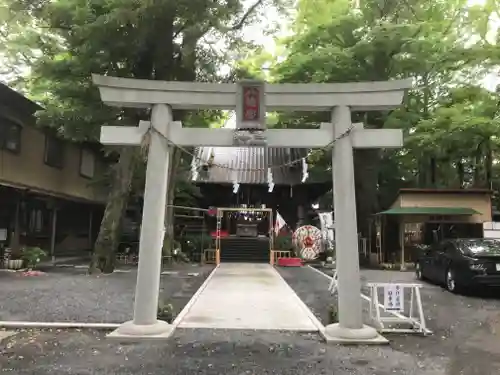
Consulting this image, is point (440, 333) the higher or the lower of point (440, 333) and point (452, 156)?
the lower

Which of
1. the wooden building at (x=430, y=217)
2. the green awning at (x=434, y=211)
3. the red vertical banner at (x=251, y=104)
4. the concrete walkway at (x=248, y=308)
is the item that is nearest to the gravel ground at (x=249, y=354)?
the concrete walkway at (x=248, y=308)

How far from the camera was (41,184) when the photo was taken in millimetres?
19734

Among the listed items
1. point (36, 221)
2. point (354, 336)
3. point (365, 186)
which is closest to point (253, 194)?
point (365, 186)

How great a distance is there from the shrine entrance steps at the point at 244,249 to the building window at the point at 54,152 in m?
9.60

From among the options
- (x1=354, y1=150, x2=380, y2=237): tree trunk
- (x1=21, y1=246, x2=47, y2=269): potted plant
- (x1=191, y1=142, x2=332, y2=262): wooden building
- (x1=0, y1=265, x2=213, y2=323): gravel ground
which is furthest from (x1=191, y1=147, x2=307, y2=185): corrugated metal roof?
(x1=0, y1=265, x2=213, y2=323): gravel ground

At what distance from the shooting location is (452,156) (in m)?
25.3

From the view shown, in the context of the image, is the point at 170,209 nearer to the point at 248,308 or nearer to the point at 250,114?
the point at 248,308

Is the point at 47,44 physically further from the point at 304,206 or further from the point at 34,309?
the point at 304,206

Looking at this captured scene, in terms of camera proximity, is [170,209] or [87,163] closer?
[170,209]

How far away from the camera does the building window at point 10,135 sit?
17.0 m

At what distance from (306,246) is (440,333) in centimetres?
1470

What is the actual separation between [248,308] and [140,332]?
128 inches

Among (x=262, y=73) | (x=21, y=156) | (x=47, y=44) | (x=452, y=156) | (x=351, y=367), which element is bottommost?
(x=351, y=367)

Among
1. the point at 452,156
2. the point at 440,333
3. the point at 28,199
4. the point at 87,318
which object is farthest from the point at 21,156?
the point at 452,156
